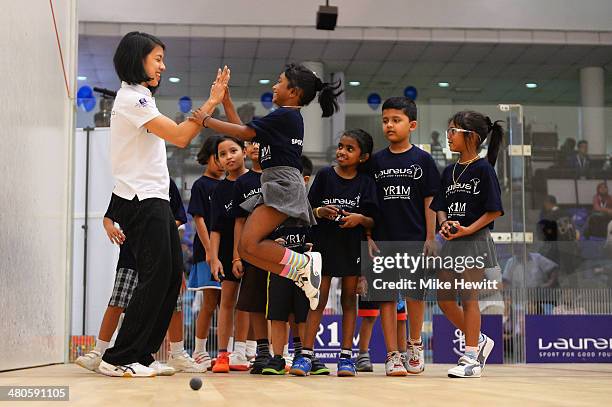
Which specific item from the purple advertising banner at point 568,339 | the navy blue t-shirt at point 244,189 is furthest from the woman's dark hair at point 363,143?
the purple advertising banner at point 568,339

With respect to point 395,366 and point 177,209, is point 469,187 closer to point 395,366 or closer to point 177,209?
point 395,366

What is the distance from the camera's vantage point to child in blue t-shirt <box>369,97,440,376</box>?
385cm

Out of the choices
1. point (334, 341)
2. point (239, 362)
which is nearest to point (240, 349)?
point (239, 362)

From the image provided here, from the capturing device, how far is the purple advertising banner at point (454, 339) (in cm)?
586

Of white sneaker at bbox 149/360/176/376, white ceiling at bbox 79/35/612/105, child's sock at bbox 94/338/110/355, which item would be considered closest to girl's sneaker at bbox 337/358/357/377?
white sneaker at bbox 149/360/176/376

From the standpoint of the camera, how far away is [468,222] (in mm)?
3719

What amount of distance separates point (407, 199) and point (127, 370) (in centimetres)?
151

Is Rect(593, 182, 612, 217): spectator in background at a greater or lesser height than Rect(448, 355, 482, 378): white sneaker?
greater

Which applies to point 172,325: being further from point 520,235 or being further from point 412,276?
point 520,235

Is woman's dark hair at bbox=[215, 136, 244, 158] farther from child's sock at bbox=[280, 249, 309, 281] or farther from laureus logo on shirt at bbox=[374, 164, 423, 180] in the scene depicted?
child's sock at bbox=[280, 249, 309, 281]

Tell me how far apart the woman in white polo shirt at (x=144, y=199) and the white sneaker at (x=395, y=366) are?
1.05 meters

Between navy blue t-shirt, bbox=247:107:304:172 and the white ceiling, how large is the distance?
270 inches

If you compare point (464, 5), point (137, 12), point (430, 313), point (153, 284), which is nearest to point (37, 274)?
point (153, 284)

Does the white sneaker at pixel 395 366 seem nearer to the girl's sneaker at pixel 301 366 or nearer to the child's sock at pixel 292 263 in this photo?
the girl's sneaker at pixel 301 366
